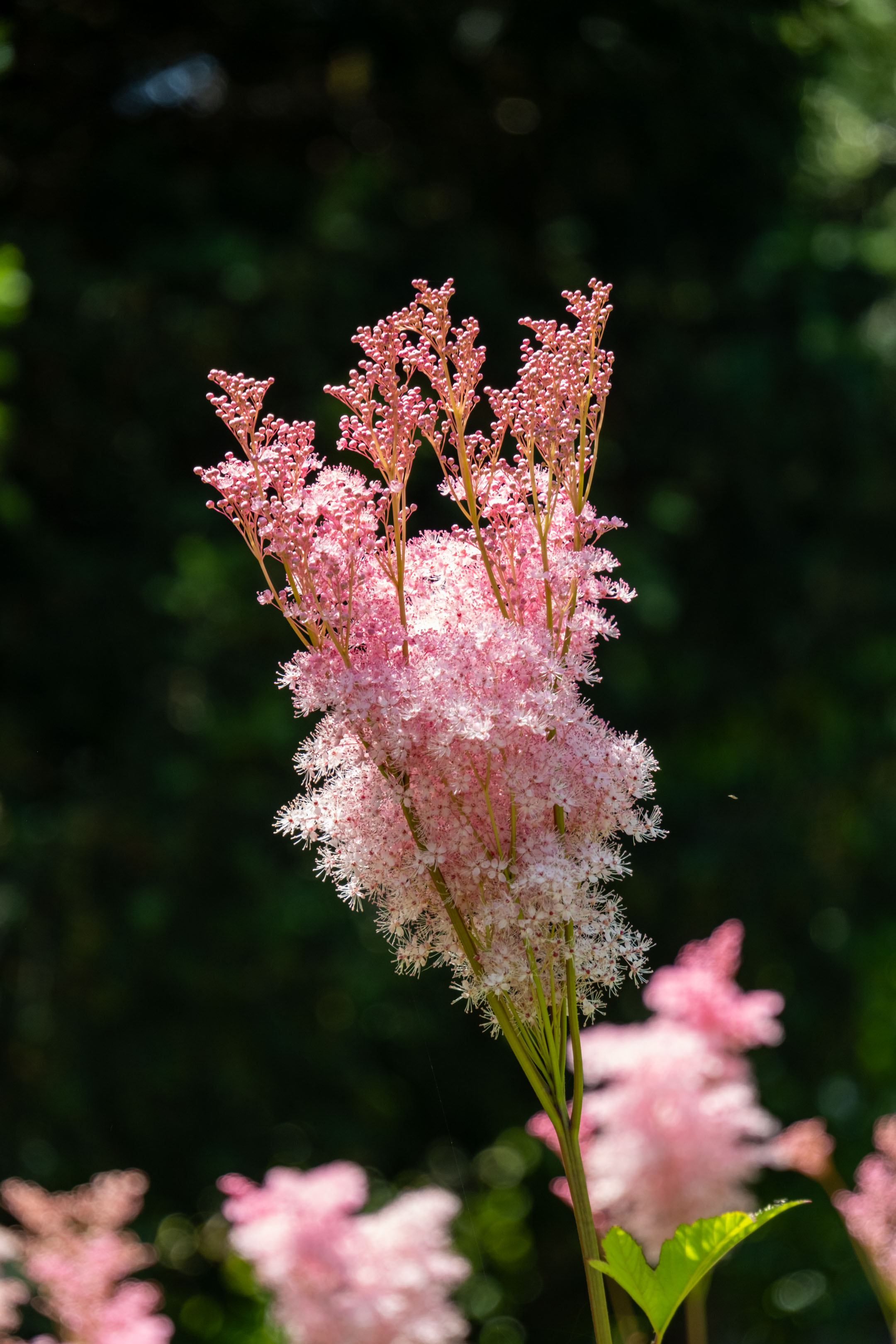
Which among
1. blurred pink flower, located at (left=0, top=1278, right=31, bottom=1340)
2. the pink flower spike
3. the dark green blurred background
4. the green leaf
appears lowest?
the green leaf

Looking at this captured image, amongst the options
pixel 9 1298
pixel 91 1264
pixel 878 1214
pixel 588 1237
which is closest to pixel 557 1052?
pixel 588 1237

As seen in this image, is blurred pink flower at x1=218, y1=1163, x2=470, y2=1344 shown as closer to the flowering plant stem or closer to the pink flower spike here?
the pink flower spike

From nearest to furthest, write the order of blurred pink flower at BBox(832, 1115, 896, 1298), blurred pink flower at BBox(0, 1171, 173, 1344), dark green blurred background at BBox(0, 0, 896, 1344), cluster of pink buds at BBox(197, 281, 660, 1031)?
cluster of pink buds at BBox(197, 281, 660, 1031)
blurred pink flower at BBox(832, 1115, 896, 1298)
blurred pink flower at BBox(0, 1171, 173, 1344)
dark green blurred background at BBox(0, 0, 896, 1344)

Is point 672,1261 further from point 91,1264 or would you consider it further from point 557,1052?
point 91,1264

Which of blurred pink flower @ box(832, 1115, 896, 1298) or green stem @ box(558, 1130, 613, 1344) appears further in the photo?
blurred pink flower @ box(832, 1115, 896, 1298)

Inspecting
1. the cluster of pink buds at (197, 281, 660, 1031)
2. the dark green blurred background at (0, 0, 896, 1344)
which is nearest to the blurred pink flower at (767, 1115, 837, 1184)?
the cluster of pink buds at (197, 281, 660, 1031)

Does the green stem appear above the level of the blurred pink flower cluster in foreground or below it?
below
